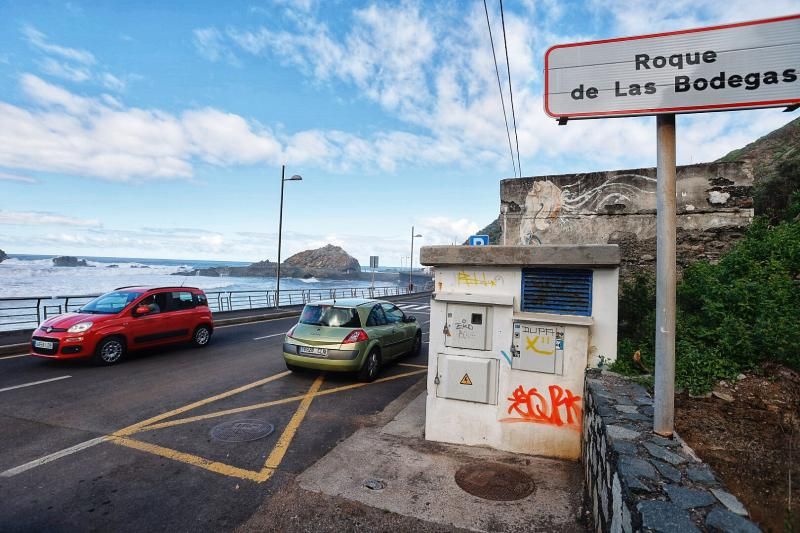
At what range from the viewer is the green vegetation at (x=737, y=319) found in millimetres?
4250

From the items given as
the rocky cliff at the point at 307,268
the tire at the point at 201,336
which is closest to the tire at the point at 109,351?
the tire at the point at 201,336

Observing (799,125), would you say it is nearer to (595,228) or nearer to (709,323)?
(595,228)

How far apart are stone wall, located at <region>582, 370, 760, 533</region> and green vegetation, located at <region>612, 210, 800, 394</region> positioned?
2.76ft

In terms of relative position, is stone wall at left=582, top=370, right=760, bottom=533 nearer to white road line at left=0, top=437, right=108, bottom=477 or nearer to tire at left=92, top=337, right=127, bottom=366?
white road line at left=0, top=437, right=108, bottom=477

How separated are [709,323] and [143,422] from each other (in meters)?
7.72

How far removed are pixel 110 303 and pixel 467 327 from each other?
361 inches

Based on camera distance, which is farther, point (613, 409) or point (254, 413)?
point (254, 413)

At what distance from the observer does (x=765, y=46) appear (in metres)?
2.97

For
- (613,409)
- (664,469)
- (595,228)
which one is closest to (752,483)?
(664,469)

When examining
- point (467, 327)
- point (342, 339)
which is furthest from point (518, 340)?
point (342, 339)

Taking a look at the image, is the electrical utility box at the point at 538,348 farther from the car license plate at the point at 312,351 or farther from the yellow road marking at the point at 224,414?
the car license plate at the point at 312,351

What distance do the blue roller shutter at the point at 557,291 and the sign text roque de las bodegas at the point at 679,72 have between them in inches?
88.3

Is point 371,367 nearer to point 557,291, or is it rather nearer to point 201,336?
point 557,291

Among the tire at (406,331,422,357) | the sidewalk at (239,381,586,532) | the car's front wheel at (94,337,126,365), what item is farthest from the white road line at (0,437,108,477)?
the tire at (406,331,422,357)
